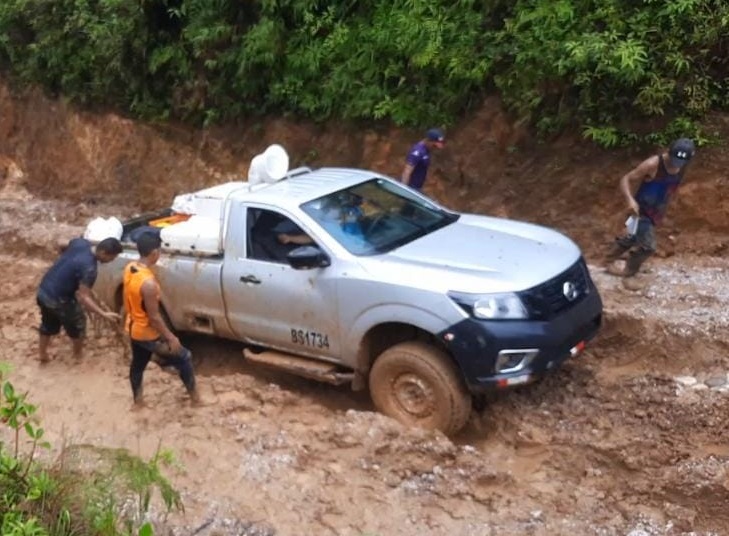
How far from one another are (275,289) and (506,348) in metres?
1.91

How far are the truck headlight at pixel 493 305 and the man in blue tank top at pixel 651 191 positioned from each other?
2.20 m

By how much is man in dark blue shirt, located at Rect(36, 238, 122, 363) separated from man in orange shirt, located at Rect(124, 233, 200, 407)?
0.65 metres

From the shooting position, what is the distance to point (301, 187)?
745 cm

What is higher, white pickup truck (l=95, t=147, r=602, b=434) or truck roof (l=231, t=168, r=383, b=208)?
truck roof (l=231, t=168, r=383, b=208)

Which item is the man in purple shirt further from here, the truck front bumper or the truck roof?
the truck front bumper

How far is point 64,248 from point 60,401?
4.44 feet

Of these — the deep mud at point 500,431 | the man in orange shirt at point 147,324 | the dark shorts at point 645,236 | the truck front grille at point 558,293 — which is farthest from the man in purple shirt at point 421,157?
the man in orange shirt at point 147,324

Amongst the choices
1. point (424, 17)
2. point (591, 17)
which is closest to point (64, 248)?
point (424, 17)

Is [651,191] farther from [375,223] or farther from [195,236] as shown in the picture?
[195,236]

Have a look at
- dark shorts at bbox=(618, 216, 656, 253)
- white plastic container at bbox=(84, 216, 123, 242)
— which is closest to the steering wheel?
dark shorts at bbox=(618, 216, 656, 253)

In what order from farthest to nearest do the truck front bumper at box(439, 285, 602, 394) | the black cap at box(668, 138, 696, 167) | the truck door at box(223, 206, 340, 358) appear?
the black cap at box(668, 138, 696, 167) < the truck door at box(223, 206, 340, 358) < the truck front bumper at box(439, 285, 602, 394)

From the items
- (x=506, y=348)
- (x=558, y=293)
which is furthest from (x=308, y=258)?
(x=558, y=293)

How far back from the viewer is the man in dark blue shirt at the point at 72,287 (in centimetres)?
767

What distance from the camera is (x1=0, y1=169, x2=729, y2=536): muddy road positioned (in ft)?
18.6
